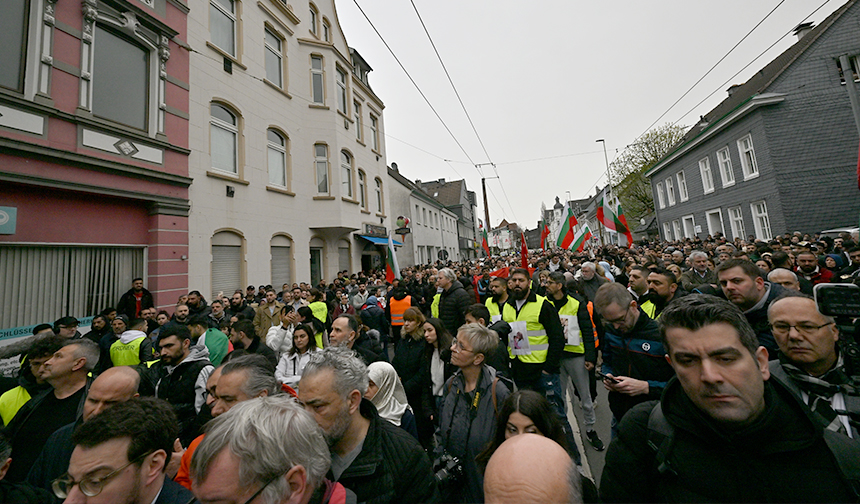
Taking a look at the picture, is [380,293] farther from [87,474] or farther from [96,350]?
[87,474]

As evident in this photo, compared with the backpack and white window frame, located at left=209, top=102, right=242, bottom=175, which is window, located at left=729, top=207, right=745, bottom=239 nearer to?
the backpack

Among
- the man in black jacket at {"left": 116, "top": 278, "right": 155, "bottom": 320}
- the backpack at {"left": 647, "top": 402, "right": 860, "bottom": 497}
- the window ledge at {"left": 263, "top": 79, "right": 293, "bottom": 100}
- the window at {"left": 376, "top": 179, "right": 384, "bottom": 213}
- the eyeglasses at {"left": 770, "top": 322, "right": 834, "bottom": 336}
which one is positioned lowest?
the backpack at {"left": 647, "top": 402, "right": 860, "bottom": 497}

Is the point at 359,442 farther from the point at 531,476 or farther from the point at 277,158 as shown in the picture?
the point at 277,158

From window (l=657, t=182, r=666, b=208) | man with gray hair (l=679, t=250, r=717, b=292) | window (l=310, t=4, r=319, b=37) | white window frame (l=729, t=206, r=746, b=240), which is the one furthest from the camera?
window (l=657, t=182, r=666, b=208)

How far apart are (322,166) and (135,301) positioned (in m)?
8.12

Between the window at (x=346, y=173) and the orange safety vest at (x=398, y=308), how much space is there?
28.4ft

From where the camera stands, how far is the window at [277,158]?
38.7ft

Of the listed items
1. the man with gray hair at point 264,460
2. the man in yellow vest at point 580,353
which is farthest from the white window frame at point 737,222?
the man with gray hair at point 264,460

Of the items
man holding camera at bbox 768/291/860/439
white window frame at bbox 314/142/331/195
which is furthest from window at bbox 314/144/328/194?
man holding camera at bbox 768/291/860/439

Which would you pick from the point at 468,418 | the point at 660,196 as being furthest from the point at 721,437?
the point at 660,196

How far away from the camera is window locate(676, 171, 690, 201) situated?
2185 cm

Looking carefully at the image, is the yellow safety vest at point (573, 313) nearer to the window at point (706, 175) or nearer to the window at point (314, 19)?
the window at point (314, 19)

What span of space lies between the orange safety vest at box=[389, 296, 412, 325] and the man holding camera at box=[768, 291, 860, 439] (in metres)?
5.06

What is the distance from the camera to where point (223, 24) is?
10.6 m
